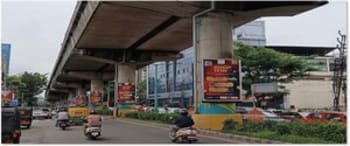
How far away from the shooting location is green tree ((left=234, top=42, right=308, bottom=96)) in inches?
1737

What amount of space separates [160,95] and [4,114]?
78218mm

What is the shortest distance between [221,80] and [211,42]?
72.1 inches

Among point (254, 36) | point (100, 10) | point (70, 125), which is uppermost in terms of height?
point (254, 36)

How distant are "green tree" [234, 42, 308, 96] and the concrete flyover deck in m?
5.89

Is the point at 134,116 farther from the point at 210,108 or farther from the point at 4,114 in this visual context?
the point at 4,114

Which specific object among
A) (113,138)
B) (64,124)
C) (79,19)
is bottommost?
(113,138)

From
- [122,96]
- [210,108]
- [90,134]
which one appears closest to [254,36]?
[122,96]

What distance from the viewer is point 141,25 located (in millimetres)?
32438

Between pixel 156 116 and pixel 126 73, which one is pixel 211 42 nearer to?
pixel 156 116

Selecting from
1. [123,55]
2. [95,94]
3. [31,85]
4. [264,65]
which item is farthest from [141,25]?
[31,85]

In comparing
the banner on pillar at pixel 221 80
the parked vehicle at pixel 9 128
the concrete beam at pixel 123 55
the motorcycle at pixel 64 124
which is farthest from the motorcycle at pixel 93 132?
the concrete beam at pixel 123 55

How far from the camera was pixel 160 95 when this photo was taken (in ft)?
304

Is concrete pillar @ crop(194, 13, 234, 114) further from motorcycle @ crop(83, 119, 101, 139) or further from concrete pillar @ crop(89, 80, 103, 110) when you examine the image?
concrete pillar @ crop(89, 80, 103, 110)

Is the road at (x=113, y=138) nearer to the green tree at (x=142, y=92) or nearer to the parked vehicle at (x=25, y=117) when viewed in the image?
the parked vehicle at (x=25, y=117)
